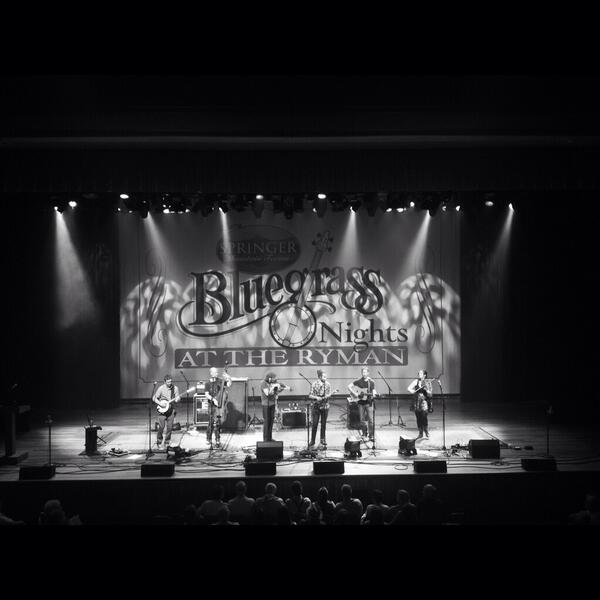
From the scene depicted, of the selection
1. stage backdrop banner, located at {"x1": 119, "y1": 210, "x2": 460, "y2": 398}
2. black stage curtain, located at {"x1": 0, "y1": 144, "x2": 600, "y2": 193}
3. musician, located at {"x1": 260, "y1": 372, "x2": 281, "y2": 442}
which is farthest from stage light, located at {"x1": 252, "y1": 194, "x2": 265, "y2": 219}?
musician, located at {"x1": 260, "y1": 372, "x2": 281, "y2": 442}

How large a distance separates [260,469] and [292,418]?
3975 mm

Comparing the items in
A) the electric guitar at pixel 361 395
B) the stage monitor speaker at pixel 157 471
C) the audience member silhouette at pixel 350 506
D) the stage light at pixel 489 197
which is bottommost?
the stage monitor speaker at pixel 157 471

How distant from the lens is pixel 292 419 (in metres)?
12.7

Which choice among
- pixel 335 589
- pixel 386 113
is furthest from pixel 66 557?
pixel 386 113

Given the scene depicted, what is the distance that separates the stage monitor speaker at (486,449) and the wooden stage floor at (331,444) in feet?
0.31

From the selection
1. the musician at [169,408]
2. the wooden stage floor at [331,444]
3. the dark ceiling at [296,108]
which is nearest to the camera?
the dark ceiling at [296,108]

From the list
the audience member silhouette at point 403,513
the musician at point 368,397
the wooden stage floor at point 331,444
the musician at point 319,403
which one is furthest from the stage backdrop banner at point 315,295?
the audience member silhouette at point 403,513

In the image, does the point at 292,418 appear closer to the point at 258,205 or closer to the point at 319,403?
the point at 319,403

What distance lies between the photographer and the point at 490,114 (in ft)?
27.1

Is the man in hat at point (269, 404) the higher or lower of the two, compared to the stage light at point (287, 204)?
lower

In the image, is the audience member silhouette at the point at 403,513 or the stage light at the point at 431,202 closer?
the audience member silhouette at the point at 403,513

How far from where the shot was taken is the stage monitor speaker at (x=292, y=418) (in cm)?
1267

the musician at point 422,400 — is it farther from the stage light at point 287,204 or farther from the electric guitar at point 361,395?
the stage light at point 287,204

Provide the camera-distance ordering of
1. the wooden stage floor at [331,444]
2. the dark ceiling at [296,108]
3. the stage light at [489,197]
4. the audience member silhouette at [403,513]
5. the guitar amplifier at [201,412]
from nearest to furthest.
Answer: the audience member silhouette at [403,513]
the dark ceiling at [296,108]
the wooden stage floor at [331,444]
the guitar amplifier at [201,412]
the stage light at [489,197]
